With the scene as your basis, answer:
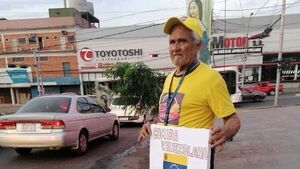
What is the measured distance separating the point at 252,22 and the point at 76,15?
76.6 ft

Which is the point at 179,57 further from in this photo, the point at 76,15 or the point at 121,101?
the point at 76,15

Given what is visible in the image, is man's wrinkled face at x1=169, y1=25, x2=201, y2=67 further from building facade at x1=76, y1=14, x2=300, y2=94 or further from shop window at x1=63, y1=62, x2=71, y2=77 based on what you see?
shop window at x1=63, y1=62, x2=71, y2=77

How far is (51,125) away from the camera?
20.7 ft

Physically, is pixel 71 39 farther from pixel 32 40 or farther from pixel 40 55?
pixel 32 40

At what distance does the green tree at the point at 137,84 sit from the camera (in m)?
6.39

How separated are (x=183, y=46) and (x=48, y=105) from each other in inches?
227

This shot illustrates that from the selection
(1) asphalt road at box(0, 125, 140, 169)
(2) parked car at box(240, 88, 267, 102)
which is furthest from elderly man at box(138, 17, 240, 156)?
(2) parked car at box(240, 88, 267, 102)

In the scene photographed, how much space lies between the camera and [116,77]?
672cm

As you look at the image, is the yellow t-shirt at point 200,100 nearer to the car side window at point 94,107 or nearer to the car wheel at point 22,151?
the car wheel at point 22,151

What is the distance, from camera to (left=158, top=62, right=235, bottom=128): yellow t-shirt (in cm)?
189

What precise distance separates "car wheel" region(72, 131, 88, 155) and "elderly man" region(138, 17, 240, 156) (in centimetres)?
511

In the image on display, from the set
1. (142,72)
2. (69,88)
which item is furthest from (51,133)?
(69,88)

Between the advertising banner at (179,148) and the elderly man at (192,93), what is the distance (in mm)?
66

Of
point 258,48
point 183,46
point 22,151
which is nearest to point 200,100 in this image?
point 183,46
